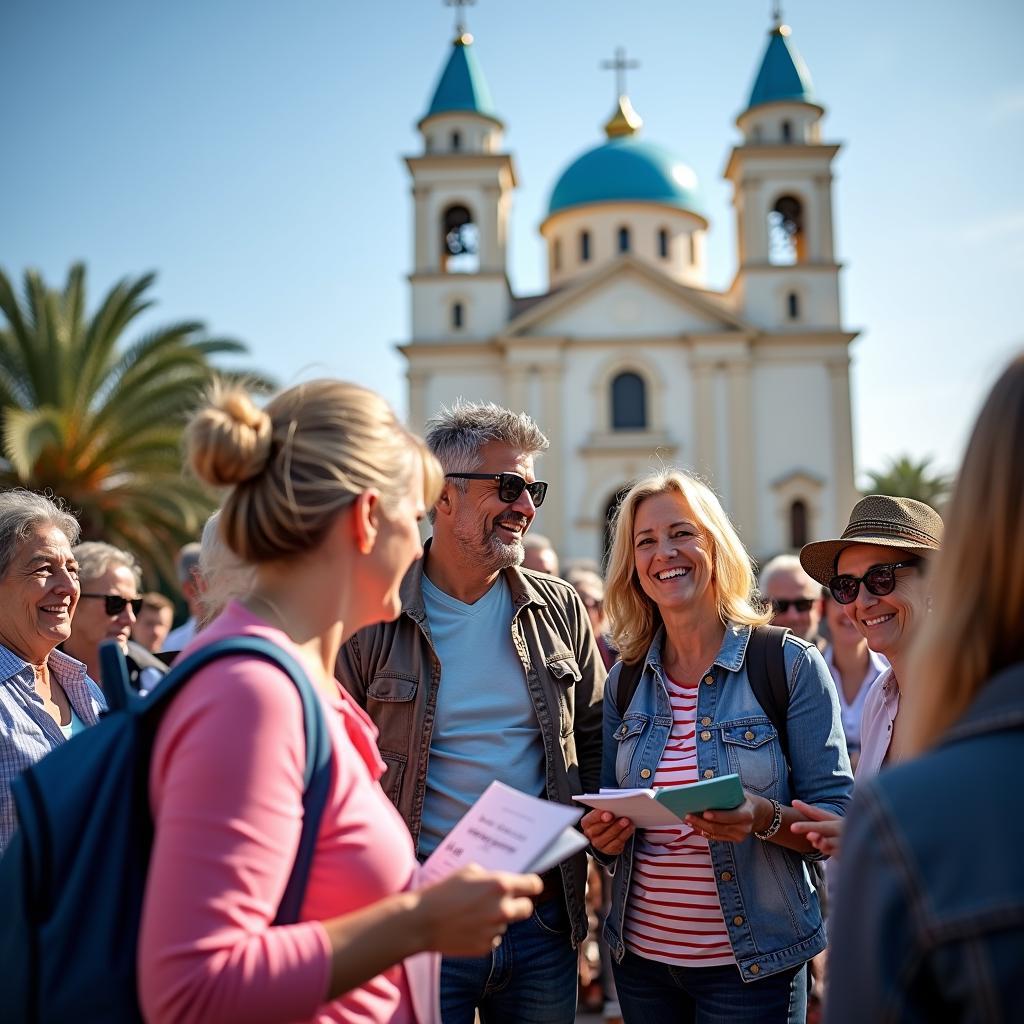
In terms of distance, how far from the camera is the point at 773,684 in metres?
2.97

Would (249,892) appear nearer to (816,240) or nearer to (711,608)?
(711,608)

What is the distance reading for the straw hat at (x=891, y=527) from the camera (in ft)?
10.3

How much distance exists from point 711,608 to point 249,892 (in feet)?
6.74

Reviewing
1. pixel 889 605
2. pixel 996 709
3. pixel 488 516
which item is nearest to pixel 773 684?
pixel 889 605

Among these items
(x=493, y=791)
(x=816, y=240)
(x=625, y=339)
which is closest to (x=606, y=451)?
(x=625, y=339)

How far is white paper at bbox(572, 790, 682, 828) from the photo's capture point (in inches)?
97.4

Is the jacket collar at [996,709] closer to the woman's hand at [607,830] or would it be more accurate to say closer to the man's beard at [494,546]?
the woman's hand at [607,830]

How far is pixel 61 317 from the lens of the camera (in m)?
16.0

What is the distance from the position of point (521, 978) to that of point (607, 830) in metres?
0.60

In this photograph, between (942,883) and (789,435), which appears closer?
(942,883)

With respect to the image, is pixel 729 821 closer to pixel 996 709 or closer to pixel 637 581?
pixel 637 581

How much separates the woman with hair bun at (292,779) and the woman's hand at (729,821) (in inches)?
38.8

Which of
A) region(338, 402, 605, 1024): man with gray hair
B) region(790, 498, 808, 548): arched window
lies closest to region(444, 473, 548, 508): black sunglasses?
region(338, 402, 605, 1024): man with gray hair

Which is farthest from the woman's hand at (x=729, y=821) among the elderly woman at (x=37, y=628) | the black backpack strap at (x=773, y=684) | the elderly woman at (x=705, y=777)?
the elderly woman at (x=37, y=628)
